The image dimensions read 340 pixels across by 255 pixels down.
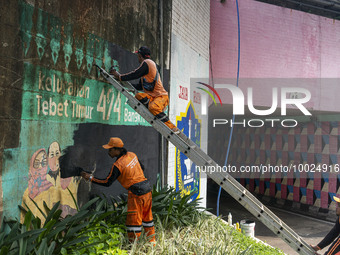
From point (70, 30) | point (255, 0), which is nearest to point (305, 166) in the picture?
point (255, 0)

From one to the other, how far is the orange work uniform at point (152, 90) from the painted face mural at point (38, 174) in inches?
70.9

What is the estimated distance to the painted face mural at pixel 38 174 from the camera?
4.65 metres

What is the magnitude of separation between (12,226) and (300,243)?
13.6 feet

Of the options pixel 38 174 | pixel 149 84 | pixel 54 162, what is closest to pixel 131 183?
pixel 54 162

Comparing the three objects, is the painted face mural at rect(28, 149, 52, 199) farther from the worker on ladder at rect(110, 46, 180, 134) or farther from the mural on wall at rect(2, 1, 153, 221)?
the worker on ladder at rect(110, 46, 180, 134)

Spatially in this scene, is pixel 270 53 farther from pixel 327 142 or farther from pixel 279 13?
pixel 327 142

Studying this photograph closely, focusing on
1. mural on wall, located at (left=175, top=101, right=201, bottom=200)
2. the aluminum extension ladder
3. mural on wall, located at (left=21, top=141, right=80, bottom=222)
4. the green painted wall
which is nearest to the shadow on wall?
the green painted wall

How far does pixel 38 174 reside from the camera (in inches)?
187

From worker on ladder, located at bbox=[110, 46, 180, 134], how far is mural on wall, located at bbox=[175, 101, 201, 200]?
135 inches

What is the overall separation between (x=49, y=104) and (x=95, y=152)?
1390 mm

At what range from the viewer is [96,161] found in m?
6.05

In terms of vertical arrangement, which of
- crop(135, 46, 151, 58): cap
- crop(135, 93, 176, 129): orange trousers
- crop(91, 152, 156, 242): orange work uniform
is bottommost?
crop(91, 152, 156, 242): orange work uniform

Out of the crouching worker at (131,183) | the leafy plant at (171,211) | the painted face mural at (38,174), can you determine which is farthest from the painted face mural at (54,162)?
the leafy plant at (171,211)

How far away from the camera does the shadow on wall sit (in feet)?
17.9
